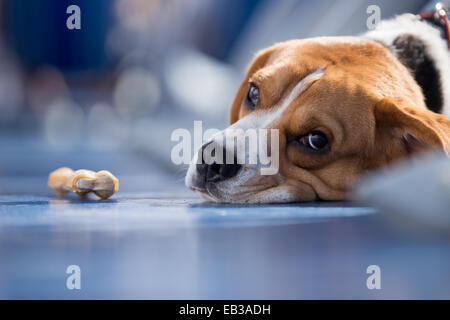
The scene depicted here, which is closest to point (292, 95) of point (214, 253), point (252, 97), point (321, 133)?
point (321, 133)

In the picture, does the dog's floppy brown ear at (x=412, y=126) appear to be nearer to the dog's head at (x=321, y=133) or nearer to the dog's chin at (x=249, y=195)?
the dog's head at (x=321, y=133)

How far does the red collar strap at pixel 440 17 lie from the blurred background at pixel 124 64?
1931 millimetres

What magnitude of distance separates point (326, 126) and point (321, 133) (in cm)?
4

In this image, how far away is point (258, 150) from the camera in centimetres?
197

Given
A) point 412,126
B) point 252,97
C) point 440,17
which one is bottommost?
point 412,126

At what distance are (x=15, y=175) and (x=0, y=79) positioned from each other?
21.8ft

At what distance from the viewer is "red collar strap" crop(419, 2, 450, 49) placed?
2539mm

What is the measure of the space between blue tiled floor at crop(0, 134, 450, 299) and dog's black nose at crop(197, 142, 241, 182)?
0.11m

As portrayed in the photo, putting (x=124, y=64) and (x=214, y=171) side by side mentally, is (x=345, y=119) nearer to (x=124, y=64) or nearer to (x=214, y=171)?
(x=214, y=171)

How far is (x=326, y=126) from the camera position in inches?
78.4

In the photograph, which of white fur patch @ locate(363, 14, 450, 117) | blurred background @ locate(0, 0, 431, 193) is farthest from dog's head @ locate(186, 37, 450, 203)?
blurred background @ locate(0, 0, 431, 193)

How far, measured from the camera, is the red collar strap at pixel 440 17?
2539 mm

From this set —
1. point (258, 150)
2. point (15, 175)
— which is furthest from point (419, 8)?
point (15, 175)
